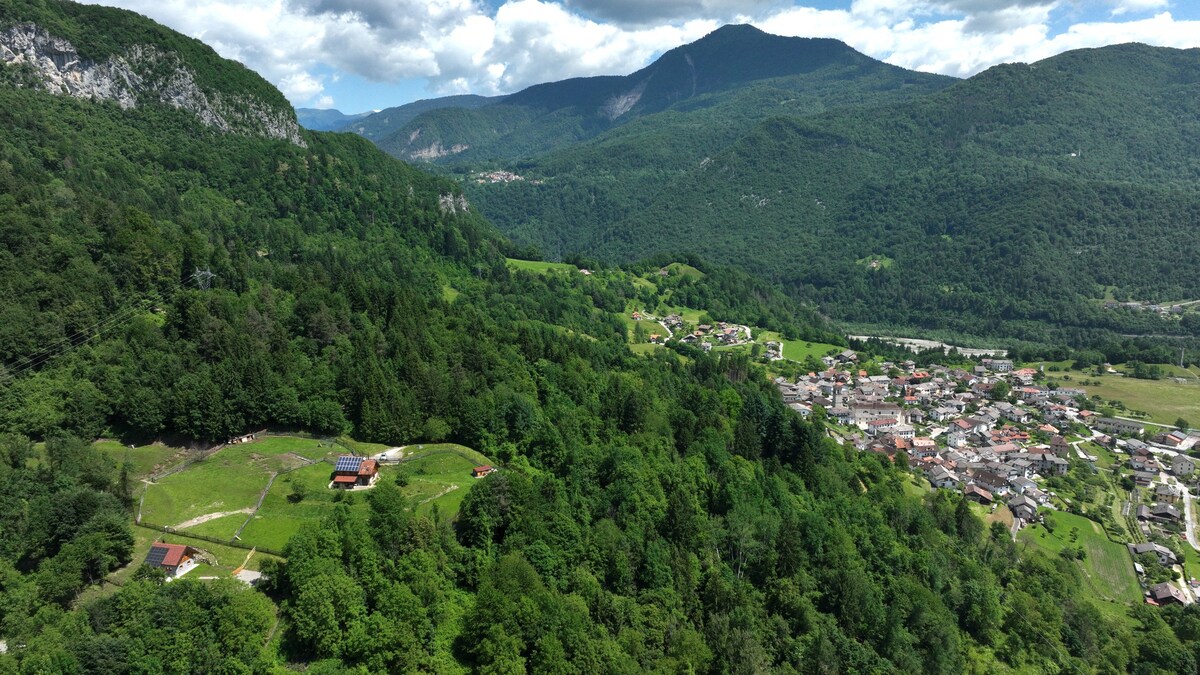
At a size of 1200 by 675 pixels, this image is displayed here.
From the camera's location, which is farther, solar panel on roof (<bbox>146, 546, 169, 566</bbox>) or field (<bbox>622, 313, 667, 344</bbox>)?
field (<bbox>622, 313, 667, 344</bbox>)

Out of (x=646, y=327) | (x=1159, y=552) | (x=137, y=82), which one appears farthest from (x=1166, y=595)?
(x=137, y=82)

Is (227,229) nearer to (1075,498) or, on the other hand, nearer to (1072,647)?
(1072,647)

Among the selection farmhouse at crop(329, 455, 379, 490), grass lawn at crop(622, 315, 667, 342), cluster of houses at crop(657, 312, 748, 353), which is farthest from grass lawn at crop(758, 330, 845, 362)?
farmhouse at crop(329, 455, 379, 490)

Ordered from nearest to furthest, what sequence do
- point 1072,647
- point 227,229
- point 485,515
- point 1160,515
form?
point 485,515 → point 1072,647 → point 1160,515 → point 227,229

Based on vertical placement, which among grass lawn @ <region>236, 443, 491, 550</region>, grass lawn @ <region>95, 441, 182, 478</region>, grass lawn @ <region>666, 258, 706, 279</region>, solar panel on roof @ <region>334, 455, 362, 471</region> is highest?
→ grass lawn @ <region>95, 441, 182, 478</region>

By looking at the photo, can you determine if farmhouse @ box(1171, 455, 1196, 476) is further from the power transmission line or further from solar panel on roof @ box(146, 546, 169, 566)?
the power transmission line

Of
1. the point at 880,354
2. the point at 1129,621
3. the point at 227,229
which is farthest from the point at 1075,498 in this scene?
the point at 227,229

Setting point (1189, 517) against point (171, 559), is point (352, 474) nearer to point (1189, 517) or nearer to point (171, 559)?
point (171, 559)
